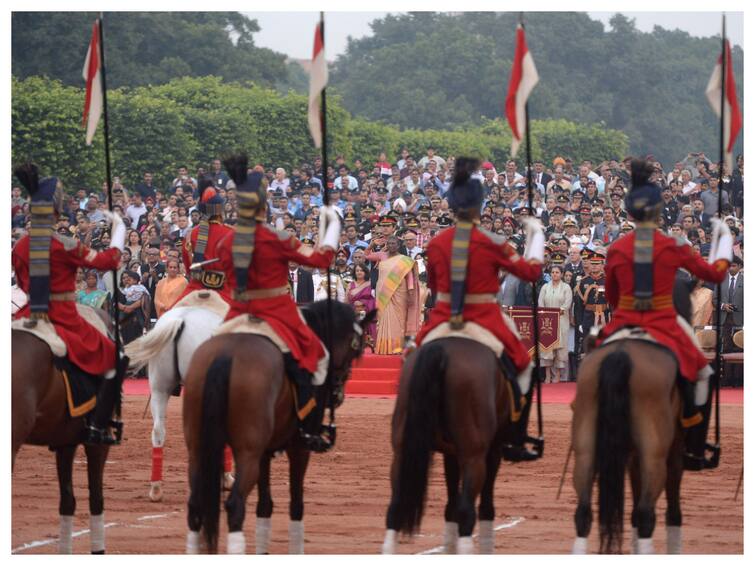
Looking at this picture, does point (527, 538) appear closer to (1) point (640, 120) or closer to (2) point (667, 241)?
(2) point (667, 241)

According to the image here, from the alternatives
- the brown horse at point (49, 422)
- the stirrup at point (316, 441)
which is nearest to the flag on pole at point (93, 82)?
the brown horse at point (49, 422)

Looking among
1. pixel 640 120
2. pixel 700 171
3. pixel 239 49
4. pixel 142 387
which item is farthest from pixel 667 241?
pixel 640 120

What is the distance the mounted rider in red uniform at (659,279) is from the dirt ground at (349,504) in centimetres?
148

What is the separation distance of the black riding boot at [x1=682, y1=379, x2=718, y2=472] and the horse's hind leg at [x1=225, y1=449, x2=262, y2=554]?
286 cm

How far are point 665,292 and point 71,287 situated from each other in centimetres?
416

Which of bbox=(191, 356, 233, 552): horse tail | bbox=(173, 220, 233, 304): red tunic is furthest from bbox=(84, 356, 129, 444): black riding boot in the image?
bbox=(173, 220, 233, 304): red tunic

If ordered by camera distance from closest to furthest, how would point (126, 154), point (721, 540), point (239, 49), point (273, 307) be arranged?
1. point (273, 307)
2. point (721, 540)
3. point (126, 154)
4. point (239, 49)

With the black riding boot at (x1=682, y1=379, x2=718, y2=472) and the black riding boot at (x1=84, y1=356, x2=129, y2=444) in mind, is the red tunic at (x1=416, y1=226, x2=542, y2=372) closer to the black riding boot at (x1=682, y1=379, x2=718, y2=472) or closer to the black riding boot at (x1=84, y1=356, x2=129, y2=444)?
the black riding boot at (x1=682, y1=379, x2=718, y2=472)

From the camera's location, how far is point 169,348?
14742 millimetres

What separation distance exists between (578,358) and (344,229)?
4603 millimetres

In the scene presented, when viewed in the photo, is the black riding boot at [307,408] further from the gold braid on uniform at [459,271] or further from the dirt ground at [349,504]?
the gold braid on uniform at [459,271]

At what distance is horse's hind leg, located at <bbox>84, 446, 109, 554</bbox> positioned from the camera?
1238 cm

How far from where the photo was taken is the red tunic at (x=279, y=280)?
11906 mm

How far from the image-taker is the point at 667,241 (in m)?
11.7
